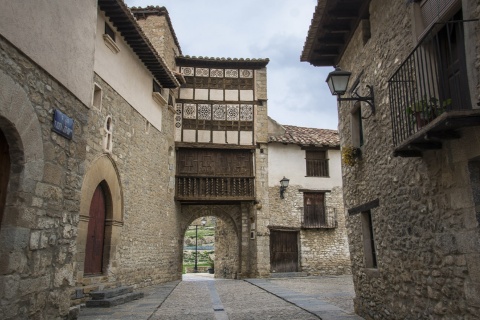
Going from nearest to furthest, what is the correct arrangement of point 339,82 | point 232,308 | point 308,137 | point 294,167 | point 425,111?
point 425,111 → point 339,82 → point 232,308 → point 294,167 → point 308,137

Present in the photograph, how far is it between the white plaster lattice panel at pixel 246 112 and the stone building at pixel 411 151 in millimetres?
9474

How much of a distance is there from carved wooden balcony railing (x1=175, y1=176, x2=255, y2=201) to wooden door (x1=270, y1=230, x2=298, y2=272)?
2.68m

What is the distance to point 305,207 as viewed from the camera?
735 inches

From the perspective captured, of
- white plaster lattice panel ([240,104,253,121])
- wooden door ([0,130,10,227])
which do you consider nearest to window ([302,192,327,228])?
white plaster lattice panel ([240,104,253,121])

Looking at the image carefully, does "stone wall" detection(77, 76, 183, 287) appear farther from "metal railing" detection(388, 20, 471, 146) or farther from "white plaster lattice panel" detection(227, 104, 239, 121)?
"metal railing" detection(388, 20, 471, 146)

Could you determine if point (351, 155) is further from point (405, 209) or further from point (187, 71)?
point (187, 71)

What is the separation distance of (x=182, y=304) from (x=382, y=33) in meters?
6.78

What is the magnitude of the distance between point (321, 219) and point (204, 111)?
738cm

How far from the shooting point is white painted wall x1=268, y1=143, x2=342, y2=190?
18219mm

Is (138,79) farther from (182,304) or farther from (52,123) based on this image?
(52,123)

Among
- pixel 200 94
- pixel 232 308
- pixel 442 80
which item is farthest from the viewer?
pixel 200 94

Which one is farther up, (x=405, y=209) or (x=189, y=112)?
(x=189, y=112)

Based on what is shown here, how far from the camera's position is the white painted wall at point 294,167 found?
1822 centimetres

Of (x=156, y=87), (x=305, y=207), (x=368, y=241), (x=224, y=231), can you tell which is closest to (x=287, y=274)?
(x=305, y=207)
